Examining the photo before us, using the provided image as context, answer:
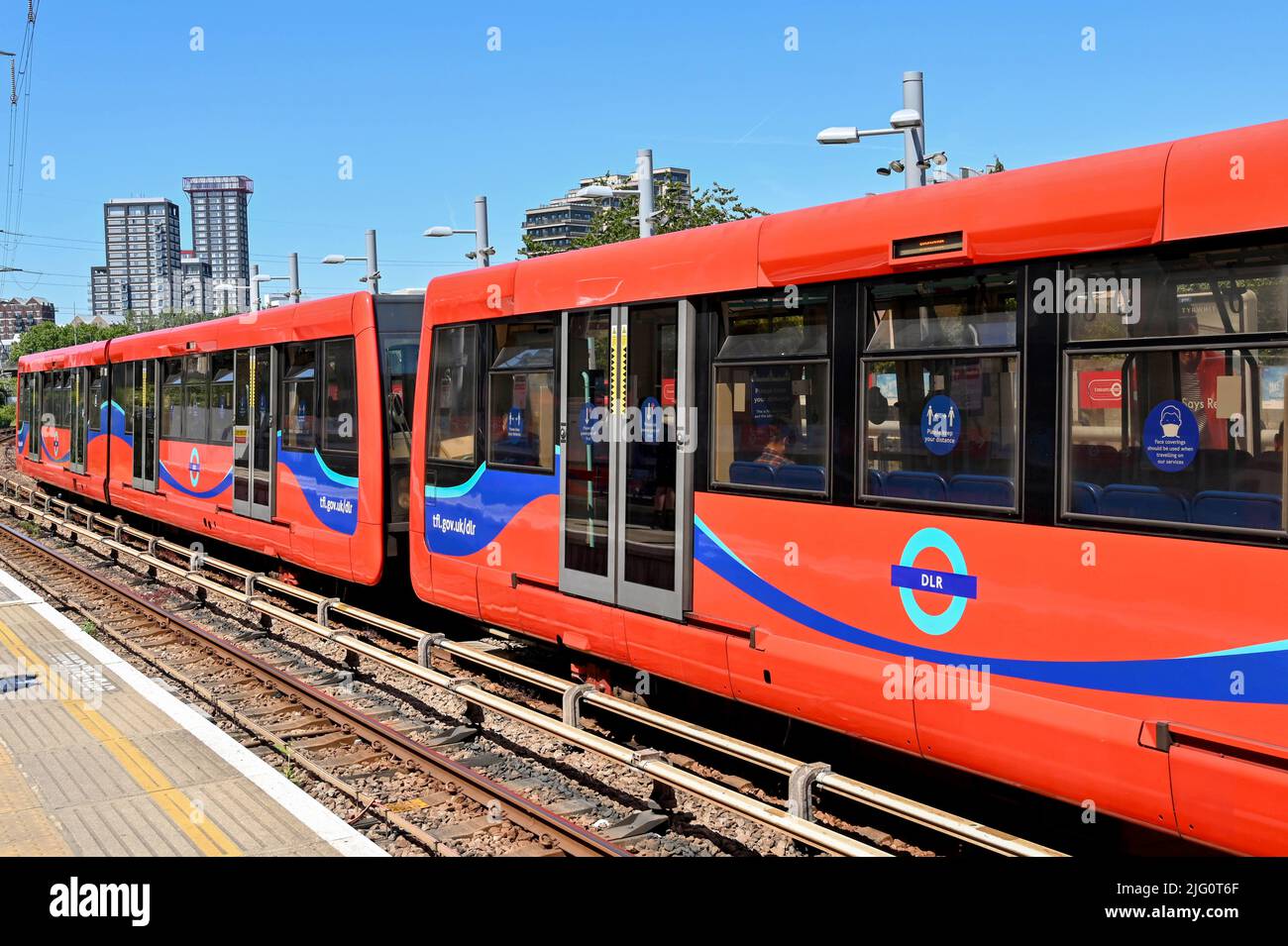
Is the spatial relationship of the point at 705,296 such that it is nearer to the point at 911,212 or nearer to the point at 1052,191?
the point at 911,212

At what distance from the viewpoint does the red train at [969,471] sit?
5.00 m

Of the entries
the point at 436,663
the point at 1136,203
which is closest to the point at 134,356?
the point at 436,663

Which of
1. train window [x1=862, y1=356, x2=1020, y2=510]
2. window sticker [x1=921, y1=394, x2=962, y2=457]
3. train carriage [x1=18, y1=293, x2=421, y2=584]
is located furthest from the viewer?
train carriage [x1=18, y1=293, x2=421, y2=584]

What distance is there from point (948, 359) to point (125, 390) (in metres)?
17.9

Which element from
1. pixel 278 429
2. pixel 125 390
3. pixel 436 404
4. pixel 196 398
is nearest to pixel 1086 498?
pixel 436 404

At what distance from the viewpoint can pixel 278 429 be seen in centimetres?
1444

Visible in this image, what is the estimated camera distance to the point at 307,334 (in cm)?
1365

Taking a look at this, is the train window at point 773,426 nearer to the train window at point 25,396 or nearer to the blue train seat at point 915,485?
the blue train seat at point 915,485

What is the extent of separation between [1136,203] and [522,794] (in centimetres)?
495

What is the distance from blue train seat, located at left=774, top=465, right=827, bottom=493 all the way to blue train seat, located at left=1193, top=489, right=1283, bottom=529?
2.24 meters

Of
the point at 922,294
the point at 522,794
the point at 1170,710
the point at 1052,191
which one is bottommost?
the point at 522,794

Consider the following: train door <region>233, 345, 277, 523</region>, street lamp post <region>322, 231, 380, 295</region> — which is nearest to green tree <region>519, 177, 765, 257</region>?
street lamp post <region>322, 231, 380, 295</region>

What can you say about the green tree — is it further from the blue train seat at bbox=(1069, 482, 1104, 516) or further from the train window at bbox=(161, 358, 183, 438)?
the blue train seat at bbox=(1069, 482, 1104, 516)

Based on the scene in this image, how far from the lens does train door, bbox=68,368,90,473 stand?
2327 cm
